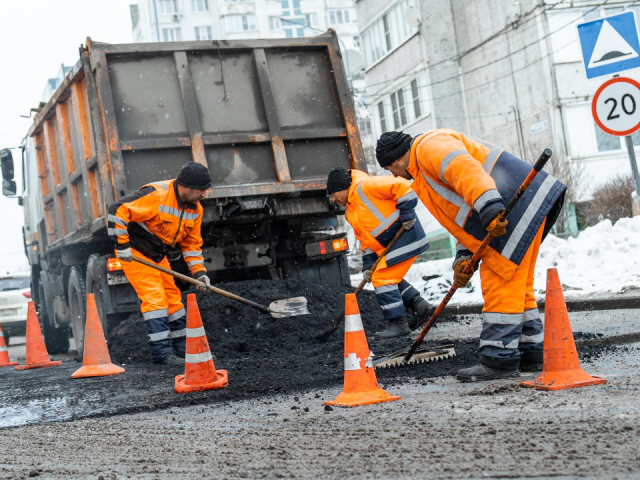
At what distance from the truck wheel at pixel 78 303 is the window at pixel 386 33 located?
17.4 meters

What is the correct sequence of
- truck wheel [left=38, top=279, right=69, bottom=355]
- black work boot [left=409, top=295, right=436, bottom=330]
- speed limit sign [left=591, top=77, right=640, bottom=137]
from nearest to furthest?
1. speed limit sign [left=591, top=77, right=640, bottom=137]
2. black work boot [left=409, top=295, right=436, bottom=330]
3. truck wheel [left=38, top=279, right=69, bottom=355]

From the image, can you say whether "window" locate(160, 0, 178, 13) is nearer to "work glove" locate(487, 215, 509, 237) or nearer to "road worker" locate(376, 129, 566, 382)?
"road worker" locate(376, 129, 566, 382)

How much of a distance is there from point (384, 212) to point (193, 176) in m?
1.73

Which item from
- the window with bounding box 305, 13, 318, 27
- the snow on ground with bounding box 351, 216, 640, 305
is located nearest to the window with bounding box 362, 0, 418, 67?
the snow on ground with bounding box 351, 216, 640, 305

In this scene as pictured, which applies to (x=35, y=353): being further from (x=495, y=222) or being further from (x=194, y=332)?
(x=495, y=222)

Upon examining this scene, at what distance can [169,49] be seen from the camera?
7.81 metres

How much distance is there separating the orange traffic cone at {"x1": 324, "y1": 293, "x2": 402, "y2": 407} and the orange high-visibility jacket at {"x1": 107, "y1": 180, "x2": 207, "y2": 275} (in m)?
2.78

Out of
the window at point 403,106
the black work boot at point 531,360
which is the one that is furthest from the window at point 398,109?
the black work boot at point 531,360

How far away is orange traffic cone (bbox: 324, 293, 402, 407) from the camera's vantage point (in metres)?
4.25

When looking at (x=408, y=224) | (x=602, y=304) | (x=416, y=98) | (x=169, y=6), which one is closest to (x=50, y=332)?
(x=408, y=224)

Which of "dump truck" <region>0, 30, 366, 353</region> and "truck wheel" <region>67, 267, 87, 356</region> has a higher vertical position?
"dump truck" <region>0, 30, 366, 353</region>

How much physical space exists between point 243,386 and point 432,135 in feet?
6.44

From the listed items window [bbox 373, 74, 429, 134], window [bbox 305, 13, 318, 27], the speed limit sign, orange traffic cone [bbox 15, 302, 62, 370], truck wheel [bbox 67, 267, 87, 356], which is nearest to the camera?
the speed limit sign

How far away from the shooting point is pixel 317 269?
866 centimetres
